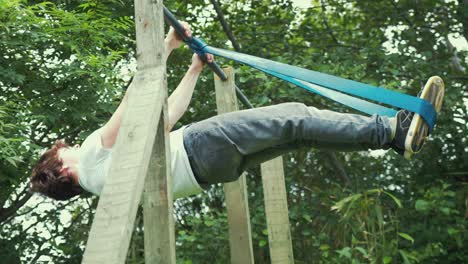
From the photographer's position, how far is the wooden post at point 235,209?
3.51m

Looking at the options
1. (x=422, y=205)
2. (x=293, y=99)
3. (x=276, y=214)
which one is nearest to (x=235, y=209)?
(x=276, y=214)

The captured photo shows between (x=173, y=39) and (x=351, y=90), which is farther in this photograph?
(x=173, y=39)

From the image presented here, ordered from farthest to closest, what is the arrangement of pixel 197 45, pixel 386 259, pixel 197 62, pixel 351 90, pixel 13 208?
pixel 13 208 < pixel 386 259 < pixel 197 62 < pixel 197 45 < pixel 351 90

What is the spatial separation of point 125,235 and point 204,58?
1.54 m

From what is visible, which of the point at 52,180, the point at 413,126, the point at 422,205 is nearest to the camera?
the point at 413,126

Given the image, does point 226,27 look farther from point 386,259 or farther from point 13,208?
point 386,259

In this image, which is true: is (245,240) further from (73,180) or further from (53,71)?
(53,71)

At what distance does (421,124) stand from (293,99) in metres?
3.48

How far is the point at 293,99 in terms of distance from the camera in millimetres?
5801

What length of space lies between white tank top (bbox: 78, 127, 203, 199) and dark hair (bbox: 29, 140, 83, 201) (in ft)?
0.25

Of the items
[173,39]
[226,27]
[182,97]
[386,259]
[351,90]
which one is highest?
[226,27]

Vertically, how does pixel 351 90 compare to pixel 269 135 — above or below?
above

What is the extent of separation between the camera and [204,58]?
306 cm

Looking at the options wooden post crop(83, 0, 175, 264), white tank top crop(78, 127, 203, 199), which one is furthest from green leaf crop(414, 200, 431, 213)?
wooden post crop(83, 0, 175, 264)
